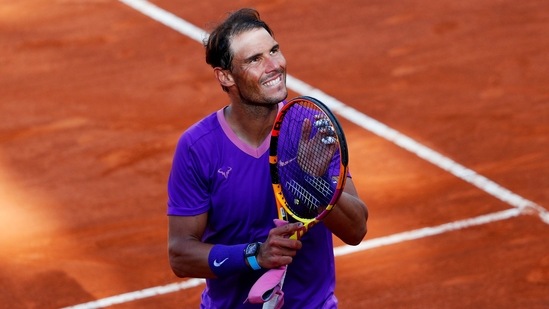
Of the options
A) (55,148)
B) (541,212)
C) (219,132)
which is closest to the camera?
(219,132)

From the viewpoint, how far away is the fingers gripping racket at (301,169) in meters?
5.23

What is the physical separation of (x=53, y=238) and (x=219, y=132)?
3.82 metres

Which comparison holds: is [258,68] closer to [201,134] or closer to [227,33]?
[227,33]

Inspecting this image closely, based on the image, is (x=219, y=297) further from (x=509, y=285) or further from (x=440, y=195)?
(x=440, y=195)

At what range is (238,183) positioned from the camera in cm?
551

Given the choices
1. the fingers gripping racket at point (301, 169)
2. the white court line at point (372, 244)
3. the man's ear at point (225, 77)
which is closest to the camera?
the fingers gripping racket at point (301, 169)

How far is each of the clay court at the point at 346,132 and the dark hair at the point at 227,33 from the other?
9.96 feet

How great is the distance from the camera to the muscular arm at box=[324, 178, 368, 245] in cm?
535

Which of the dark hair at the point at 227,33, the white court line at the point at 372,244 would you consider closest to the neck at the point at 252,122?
the dark hair at the point at 227,33

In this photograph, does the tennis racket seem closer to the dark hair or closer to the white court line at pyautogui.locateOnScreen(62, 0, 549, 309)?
the dark hair

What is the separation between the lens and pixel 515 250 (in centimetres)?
855

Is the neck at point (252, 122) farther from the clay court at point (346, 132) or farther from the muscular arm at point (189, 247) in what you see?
the clay court at point (346, 132)

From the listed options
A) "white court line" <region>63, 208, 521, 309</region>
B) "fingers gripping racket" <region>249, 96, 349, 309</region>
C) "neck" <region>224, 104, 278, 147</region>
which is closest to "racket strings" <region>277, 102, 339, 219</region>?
"fingers gripping racket" <region>249, 96, 349, 309</region>

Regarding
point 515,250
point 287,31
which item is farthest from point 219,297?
point 287,31
